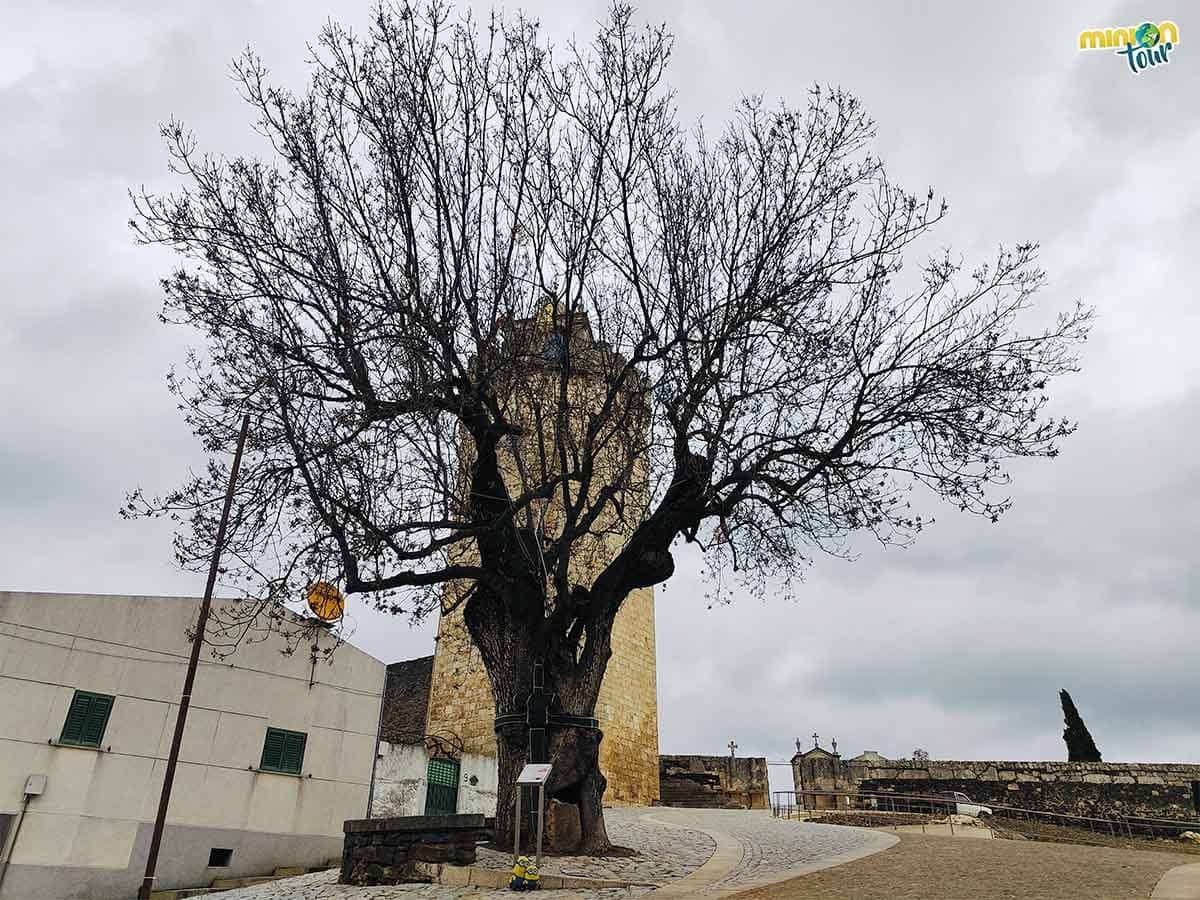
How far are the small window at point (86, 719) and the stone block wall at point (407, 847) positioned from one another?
Result: 6.68 meters

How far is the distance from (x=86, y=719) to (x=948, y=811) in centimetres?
1642

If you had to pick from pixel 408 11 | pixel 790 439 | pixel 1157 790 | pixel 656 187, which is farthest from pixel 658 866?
pixel 1157 790

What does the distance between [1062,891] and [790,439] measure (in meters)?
5.42

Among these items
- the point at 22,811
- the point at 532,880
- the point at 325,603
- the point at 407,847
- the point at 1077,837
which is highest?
the point at 325,603

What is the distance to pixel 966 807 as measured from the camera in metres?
18.4

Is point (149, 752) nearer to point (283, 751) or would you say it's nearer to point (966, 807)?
point (283, 751)

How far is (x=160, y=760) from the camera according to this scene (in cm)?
1484

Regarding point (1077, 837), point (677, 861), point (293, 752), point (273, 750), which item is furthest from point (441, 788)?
point (1077, 837)

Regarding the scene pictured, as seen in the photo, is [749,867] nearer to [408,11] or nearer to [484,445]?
[484,445]

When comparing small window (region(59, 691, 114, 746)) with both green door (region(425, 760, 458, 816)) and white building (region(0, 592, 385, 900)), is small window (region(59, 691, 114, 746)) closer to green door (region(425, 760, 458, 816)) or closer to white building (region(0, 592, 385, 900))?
white building (region(0, 592, 385, 900))

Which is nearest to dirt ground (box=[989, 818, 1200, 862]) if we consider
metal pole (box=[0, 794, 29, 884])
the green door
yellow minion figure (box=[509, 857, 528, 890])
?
yellow minion figure (box=[509, 857, 528, 890])

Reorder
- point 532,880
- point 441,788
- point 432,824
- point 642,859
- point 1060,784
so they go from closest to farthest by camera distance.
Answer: point 532,880 → point 432,824 → point 642,859 → point 1060,784 → point 441,788

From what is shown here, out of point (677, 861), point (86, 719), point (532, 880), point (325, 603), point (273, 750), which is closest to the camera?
point (532, 880)

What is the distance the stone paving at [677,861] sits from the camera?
909 centimetres
